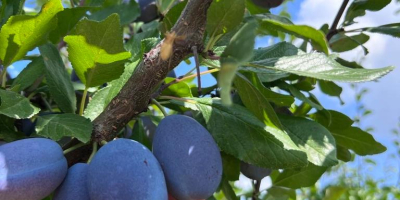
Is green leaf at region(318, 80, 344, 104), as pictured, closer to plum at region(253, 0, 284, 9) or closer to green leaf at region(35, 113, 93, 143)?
plum at region(253, 0, 284, 9)

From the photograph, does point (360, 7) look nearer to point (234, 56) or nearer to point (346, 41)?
point (346, 41)

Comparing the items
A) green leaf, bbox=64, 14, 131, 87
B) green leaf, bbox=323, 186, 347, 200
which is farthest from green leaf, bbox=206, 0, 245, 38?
green leaf, bbox=323, 186, 347, 200

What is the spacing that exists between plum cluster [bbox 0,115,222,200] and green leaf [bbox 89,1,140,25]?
562mm

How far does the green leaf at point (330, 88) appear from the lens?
1.11 meters

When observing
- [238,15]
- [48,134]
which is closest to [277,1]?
[238,15]

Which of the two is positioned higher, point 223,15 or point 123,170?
point 223,15

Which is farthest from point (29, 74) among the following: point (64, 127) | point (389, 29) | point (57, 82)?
point (389, 29)

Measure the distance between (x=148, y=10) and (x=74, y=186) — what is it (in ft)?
2.72

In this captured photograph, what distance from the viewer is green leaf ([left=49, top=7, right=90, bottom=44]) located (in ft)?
2.77

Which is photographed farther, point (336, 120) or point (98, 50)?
point (336, 120)

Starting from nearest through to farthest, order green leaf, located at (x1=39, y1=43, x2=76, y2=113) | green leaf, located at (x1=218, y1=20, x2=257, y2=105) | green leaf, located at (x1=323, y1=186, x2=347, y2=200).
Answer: green leaf, located at (x1=218, y1=20, x2=257, y2=105), green leaf, located at (x1=39, y1=43, x2=76, y2=113), green leaf, located at (x1=323, y1=186, x2=347, y2=200)

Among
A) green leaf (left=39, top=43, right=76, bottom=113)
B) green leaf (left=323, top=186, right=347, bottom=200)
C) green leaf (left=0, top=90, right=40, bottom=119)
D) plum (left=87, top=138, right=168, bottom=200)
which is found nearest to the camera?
plum (left=87, top=138, right=168, bottom=200)


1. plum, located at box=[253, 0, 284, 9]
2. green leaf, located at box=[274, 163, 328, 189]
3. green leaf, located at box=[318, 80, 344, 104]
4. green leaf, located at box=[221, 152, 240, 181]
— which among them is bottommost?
green leaf, located at box=[274, 163, 328, 189]

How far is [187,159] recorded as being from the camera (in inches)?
23.1
